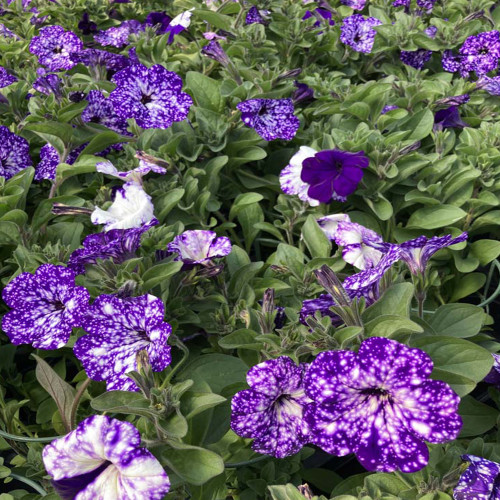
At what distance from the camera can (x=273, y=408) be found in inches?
40.4

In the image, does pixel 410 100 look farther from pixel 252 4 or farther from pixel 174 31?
pixel 174 31

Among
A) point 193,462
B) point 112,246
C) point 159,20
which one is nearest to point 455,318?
point 193,462

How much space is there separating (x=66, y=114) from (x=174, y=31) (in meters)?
0.97

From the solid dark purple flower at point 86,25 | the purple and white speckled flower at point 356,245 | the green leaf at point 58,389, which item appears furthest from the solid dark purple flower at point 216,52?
the green leaf at point 58,389

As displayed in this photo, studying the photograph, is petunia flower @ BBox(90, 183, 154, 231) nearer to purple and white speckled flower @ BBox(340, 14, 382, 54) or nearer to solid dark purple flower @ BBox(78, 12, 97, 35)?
purple and white speckled flower @ BBox(340, 14, 382, 54)

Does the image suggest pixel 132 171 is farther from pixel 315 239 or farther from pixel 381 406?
pixel 381 406

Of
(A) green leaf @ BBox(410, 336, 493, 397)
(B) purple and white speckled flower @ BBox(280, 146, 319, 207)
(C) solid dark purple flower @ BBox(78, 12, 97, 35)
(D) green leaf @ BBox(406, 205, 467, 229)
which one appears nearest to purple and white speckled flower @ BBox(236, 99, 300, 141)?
(B) purple and white speckled flower @ BBox(280, 146, 319, 207)

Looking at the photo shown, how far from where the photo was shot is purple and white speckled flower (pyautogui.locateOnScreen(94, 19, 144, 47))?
2.36 metres

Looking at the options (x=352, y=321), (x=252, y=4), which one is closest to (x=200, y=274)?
(x=352, y=321)

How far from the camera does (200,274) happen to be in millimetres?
1242

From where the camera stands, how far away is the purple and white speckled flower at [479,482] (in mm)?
875

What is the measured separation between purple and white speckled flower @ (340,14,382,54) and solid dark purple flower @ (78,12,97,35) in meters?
1.09

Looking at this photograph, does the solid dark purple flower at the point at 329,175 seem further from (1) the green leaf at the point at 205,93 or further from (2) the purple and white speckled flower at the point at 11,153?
(2) the purple and white speckled flower at the point at 11,153

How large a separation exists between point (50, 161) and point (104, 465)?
3.30 feet
